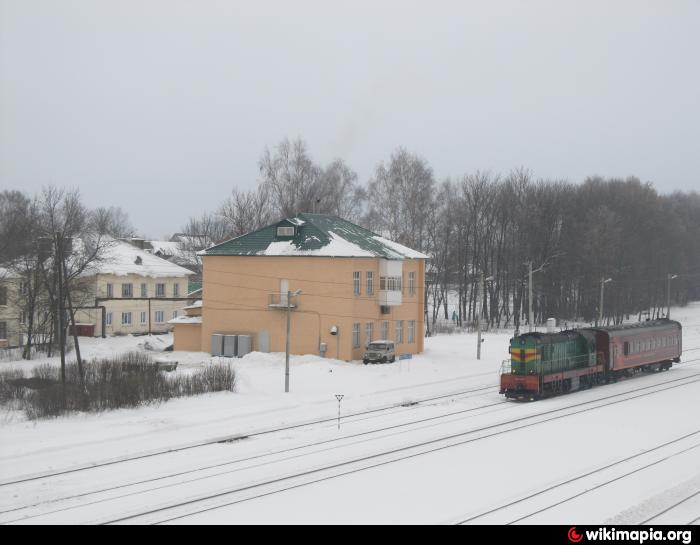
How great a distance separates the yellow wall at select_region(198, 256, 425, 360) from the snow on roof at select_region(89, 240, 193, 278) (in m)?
16.3

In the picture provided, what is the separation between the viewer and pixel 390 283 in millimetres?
48875

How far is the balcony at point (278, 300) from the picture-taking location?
153 ft

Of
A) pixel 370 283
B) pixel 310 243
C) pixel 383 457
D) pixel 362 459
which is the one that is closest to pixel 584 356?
pixel 370 283

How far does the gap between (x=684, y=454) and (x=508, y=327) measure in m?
56.7

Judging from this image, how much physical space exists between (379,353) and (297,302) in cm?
574

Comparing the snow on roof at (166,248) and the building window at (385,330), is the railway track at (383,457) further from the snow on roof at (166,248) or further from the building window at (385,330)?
the snow on roof at (166,248)

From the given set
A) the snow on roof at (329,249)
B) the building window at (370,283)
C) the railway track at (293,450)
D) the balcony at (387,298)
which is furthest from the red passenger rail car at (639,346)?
the snow on roof at (329,249)

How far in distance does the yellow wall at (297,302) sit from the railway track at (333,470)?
16472mm

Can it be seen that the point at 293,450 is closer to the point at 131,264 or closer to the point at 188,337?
the point at 188,337

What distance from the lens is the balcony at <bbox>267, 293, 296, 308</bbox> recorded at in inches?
1834

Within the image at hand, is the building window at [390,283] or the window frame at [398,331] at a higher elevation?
the building window at [390,283]
